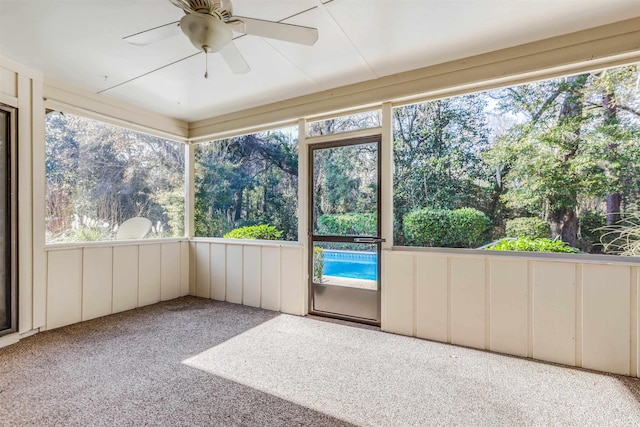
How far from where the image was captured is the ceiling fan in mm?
1696

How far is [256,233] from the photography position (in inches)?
169

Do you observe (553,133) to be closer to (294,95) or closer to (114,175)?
(294,95)

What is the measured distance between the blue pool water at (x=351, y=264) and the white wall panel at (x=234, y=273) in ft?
4.18

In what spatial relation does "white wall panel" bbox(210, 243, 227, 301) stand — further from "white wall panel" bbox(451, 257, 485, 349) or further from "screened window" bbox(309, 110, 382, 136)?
"white wall panel" bbox(451, 257, 485, 349)

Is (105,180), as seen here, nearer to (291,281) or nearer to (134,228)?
(134,228)

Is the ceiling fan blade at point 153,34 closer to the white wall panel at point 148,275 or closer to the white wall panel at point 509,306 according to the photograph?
the white wall panel at point 148,275

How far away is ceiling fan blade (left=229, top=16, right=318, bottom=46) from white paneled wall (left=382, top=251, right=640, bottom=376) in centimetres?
216

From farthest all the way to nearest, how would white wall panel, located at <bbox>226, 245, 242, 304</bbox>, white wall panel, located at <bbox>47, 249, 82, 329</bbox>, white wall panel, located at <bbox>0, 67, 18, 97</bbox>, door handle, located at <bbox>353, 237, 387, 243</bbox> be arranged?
white wall panel, located at <bbox>226, 245, 242, 304</bbox>, door handle, located at <bbox>353, 237, 387, 243</bbox>, white wall panel, located at <bbox>47, 249, 82, 329</bbox>, white wall panel, located at <bbox>0, 67, 18, 97</bbox>

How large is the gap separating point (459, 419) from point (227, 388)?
1.50 m

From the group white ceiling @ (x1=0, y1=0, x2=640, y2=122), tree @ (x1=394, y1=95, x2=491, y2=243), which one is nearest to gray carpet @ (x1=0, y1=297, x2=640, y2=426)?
tree @ (x1=394, y1=95, x2=491, y2=243)

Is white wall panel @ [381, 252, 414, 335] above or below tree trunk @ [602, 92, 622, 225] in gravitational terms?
below

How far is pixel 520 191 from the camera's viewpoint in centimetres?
279

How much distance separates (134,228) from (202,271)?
1.10 m

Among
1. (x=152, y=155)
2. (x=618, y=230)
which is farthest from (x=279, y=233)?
(x=618, y=230)
